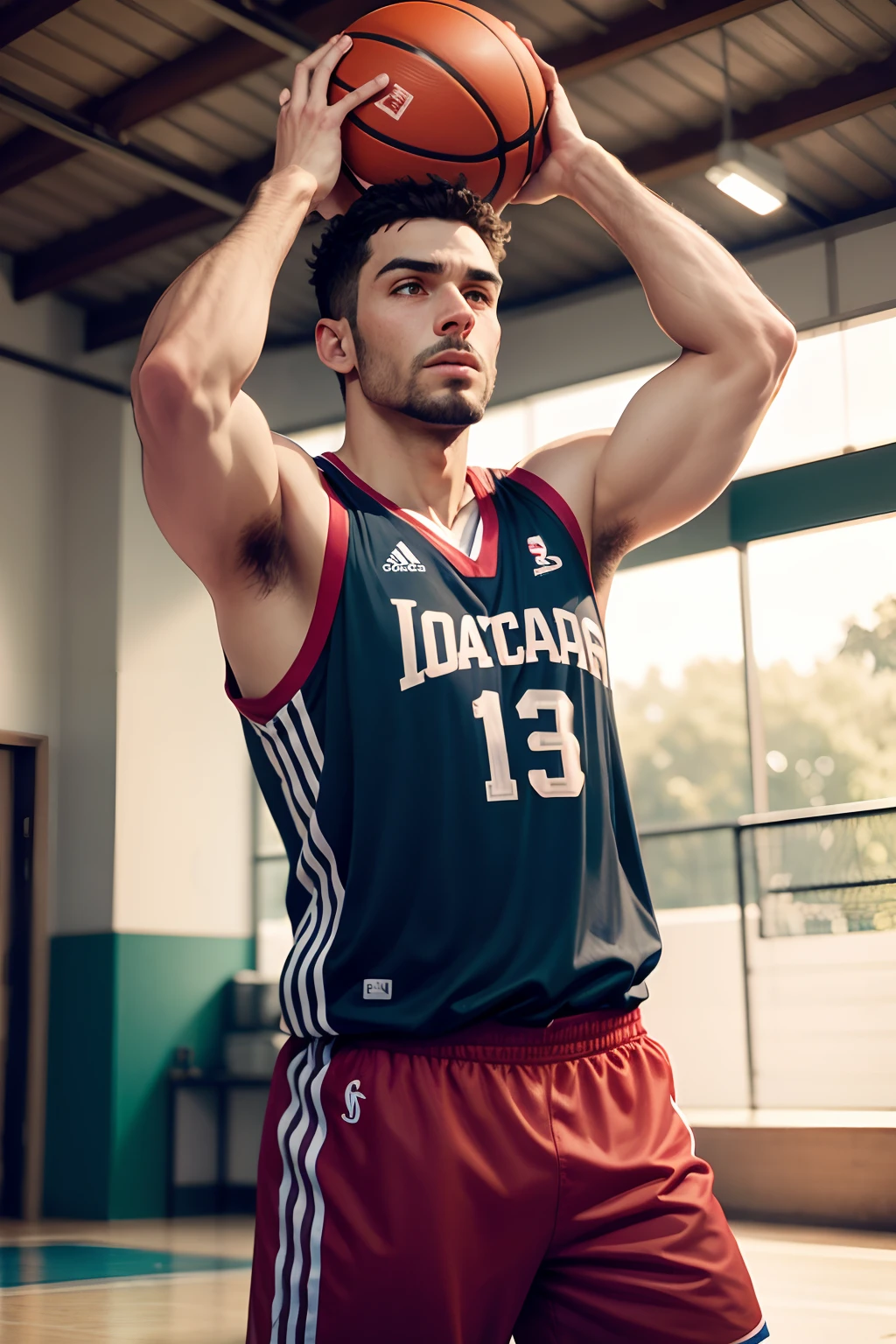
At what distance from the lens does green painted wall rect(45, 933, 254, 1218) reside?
23.1ft

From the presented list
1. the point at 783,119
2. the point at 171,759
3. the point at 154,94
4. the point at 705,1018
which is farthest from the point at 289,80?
the point at 705,1018

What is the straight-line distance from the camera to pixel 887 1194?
546 cm

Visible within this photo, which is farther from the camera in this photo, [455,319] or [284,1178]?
[455,319]

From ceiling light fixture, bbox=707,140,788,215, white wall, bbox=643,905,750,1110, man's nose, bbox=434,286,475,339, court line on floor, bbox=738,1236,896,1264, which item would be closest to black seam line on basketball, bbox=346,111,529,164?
man's nose, bbox=434,286,475,339

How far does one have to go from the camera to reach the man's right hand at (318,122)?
1.64m

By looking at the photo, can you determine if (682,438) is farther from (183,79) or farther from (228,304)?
(183,79)

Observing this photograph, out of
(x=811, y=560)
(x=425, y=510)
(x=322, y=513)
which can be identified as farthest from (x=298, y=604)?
(x=811, y=560)

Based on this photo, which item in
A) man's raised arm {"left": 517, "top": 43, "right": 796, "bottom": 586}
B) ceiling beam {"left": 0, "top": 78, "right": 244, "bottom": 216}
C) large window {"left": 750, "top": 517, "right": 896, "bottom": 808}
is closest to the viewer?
man's raised arm {"left": 517, "top": 43, "right": 796, "bottom": 586}

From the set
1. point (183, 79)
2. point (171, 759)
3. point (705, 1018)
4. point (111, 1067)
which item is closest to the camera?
point (183, 79)

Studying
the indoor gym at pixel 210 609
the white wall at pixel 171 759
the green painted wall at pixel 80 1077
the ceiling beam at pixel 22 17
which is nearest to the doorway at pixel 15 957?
the indoor gym at pixel 210 609

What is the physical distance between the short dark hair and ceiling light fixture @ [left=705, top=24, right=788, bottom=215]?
410 cm

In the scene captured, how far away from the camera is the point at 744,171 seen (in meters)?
5.46

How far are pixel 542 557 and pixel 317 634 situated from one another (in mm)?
287

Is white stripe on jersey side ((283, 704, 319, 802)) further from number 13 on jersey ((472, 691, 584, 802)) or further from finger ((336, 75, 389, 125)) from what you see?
finger ((336, 75, 389, 125))
